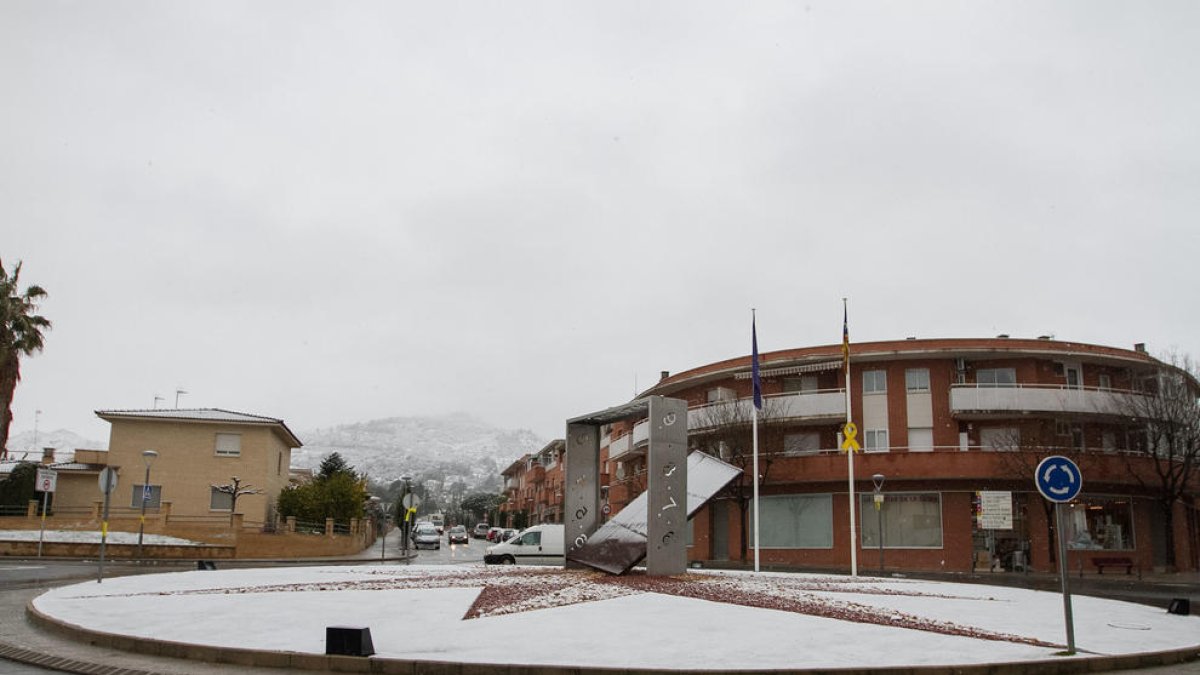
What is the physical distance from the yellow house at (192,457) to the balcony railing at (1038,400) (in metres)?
32.0

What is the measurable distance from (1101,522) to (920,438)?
8203 millimetres

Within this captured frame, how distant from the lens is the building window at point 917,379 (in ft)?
136

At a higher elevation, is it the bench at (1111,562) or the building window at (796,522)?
the building window at (796,522)

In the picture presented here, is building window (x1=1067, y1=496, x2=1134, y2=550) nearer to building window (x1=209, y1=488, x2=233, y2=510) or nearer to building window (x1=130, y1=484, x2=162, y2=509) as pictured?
building window (x1=209, y1=488, x2=233, y2=510)

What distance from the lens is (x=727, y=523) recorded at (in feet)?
151

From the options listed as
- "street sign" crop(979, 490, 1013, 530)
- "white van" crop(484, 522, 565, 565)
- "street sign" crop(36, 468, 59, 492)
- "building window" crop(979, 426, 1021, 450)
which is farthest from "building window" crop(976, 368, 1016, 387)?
"street sign" crop(36, 468, 59, 492)

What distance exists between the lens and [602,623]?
12062 millimetres

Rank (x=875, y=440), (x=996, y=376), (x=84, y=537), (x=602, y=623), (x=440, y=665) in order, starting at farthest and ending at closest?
(x=875, y=440) → (x=996, y=376) → (x=84, y=537) → (x=602, y=623) → (x=440, y=665)

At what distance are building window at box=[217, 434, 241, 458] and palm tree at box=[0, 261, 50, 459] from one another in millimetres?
9296

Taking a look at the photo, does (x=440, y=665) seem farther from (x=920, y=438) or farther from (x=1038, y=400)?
(x=1038, y=400)

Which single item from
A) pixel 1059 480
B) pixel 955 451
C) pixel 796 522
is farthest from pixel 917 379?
pixel 1059 480

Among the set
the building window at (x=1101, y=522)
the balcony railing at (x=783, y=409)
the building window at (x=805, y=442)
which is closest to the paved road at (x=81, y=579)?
the building window at (x=1101, y=522)

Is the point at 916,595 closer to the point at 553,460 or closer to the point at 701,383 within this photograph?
the point at 701,383

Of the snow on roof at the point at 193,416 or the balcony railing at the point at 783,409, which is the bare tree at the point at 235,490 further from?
the balcony railing at the point at 783,409
